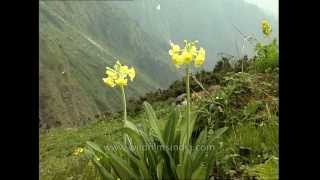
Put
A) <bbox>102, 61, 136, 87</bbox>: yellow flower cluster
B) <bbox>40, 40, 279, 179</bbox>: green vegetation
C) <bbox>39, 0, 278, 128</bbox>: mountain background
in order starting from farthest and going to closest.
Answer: <bbox>39, 0, 278, 128</bbox>: mountain background
<bbox>40, 40, 279, 179</bbox>: green vegetation
<bbox>102, 61, 136, 87</bbox>: yellow flower cluster

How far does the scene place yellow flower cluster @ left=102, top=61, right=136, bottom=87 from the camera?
4.17m

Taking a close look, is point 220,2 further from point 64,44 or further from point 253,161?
point 64,44

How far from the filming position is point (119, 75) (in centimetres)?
421

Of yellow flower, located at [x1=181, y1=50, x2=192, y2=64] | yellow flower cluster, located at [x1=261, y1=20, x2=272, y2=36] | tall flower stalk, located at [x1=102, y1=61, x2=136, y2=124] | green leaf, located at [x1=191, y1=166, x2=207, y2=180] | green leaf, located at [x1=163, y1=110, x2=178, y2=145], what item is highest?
yellow flower cluster, located at [x1=261, y1=20, x2=272, y2=36]

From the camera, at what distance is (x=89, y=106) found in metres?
51.1

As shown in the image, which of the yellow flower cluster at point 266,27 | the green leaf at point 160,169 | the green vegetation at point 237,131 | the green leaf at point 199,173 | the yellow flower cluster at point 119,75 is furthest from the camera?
the yellow flower cluster at point 266,27

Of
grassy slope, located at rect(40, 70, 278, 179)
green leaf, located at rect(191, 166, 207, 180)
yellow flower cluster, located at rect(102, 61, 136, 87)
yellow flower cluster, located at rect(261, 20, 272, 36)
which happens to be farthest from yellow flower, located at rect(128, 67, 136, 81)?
yellow flower cluster, located at rect(261, 20, 272, 36)

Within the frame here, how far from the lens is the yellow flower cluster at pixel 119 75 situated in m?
4.17

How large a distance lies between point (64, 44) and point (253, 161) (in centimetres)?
7303

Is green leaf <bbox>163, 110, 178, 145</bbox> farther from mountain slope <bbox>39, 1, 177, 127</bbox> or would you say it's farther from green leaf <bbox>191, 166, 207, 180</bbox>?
mountain slope <bbox>39, 1, 177, 127</bbox>

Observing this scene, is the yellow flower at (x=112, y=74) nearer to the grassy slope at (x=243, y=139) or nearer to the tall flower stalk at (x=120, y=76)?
the tall flower stalk at (x=120, y=76)

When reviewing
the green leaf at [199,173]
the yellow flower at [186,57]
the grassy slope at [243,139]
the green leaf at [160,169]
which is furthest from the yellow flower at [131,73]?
the green leaf at [199,173]

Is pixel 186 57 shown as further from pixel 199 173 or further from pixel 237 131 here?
pixel 237 131
